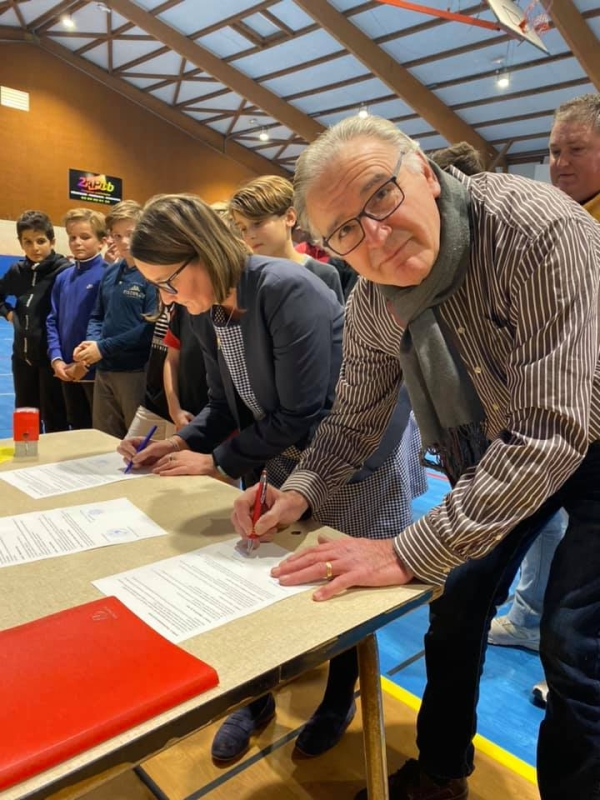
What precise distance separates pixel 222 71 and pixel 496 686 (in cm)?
1175

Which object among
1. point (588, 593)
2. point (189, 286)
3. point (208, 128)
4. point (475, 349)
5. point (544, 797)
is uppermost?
point (208, 128)

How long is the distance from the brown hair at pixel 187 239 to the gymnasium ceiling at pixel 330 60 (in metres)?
6.79

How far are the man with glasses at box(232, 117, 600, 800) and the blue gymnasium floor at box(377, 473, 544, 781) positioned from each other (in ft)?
1.48

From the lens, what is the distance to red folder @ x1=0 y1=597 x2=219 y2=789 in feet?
1.90

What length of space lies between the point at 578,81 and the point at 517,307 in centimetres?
992

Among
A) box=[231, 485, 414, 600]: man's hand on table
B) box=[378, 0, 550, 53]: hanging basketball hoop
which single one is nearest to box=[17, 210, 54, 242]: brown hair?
box=[231, 485, 414, 600]: man's hand on table

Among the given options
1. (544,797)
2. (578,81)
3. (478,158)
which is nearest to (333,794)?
(544,797)

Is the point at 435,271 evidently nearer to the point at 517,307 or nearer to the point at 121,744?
the point at 517,307

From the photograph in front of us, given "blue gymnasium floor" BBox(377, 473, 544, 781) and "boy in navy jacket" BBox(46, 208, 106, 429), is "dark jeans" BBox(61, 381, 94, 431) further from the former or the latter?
"blue gymnasium floor" BBox(377, 473, 544, 781)

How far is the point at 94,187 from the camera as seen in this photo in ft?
44.0

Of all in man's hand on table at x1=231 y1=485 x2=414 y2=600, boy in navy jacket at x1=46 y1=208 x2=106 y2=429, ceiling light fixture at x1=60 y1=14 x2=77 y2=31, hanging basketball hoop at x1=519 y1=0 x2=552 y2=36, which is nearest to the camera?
man's hand on table at x1=231 y1=485 x2=414 y2=600

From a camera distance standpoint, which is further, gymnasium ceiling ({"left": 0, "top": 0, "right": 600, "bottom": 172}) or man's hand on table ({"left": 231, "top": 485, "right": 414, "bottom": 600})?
gymnasium ceiling ({"left": 0, "top": 0, "right": 600, "bottom": 172})

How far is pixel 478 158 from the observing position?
225 cm

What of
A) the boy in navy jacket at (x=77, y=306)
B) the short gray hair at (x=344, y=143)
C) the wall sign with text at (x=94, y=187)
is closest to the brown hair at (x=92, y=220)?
the boy in navy jacket at (x=77, y=306)
